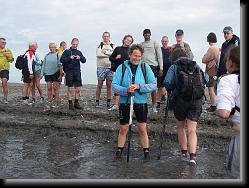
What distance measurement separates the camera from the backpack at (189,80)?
269 inches

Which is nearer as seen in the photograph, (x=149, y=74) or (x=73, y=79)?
(x=149, y=74)

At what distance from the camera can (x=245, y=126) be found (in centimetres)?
356

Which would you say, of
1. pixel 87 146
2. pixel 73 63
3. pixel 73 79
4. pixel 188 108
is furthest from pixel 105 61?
pixel 188 108

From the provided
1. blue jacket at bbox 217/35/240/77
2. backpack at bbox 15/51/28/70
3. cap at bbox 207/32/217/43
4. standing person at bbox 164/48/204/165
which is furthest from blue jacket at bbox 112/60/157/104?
backpack at bbox 15/51/28/70

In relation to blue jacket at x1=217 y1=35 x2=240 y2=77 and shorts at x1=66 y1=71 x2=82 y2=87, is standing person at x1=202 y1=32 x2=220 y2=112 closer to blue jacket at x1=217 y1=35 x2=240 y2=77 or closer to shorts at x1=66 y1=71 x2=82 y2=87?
blue jacket at x1=217 y1=35 x2=240 y2=77

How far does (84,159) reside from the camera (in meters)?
7.57

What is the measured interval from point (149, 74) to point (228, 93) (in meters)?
3.62

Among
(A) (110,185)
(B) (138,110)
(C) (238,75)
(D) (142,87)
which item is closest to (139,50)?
(D) (142,87)

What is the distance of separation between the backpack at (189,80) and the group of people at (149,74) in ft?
0.06

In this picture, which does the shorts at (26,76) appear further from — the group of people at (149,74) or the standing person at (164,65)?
the standing person at (164,65)

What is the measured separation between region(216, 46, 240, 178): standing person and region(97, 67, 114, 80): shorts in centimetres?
798

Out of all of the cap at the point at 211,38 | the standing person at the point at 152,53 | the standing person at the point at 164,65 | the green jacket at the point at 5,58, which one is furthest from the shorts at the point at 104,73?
the green jacket at the point at 5,58

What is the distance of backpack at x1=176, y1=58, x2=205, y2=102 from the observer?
684 centimetres

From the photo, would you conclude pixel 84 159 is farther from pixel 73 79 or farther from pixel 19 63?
pixel 19 63
